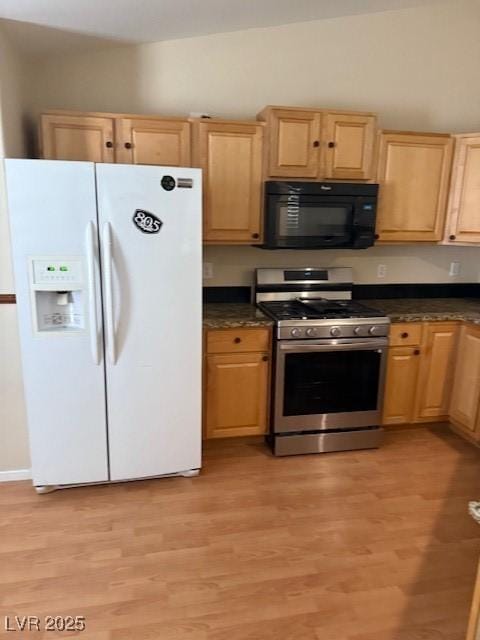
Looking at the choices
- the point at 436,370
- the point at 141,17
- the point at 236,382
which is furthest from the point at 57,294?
the point at 436,370

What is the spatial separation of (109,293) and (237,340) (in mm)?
851

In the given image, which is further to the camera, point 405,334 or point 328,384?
point 405,334

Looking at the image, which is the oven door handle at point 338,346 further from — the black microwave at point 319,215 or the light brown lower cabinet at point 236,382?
the black microwave at point 319,215

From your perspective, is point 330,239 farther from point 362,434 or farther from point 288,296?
point 362,434

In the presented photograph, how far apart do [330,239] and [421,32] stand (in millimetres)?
1633

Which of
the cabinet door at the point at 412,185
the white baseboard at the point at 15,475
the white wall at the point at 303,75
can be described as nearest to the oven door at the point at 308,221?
the cabinet door at the point at 412,185

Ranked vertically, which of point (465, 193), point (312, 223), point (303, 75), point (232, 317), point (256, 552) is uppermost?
point (303, 75)

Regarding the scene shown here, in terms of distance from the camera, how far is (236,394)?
2.88 m

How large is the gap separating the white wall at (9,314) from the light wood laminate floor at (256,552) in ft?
0.80

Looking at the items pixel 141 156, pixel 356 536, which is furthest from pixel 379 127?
pixel 356 536

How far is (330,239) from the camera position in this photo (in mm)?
2961

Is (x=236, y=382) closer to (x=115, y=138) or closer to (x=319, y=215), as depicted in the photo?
(x=319, y=215)

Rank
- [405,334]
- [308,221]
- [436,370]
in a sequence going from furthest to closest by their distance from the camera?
1. [436,370]
2. [405,334]
3. [308,221]

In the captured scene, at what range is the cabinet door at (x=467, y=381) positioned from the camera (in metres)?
2.98
